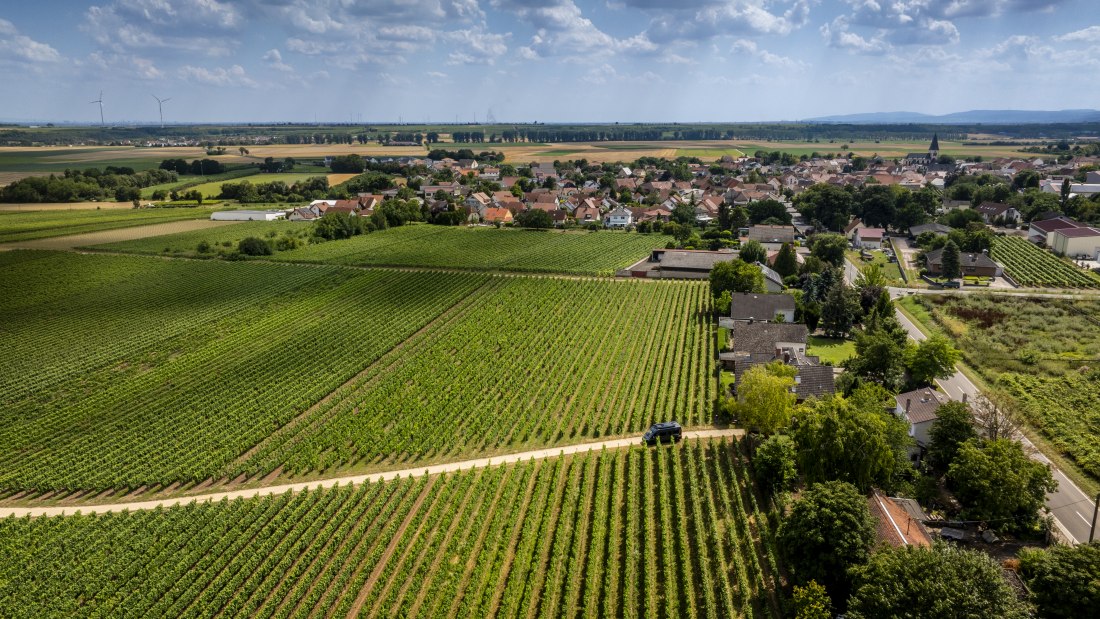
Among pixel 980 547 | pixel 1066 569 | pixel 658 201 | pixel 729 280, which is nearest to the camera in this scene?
pixel 1066 569

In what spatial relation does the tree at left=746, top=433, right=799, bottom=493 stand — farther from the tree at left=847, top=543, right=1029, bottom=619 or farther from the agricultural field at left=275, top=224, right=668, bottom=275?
the agricultural field at left=275, top=224, right=668, bottom=275

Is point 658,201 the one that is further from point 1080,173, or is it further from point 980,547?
point 980,547

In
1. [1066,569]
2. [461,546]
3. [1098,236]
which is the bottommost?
[461,546]

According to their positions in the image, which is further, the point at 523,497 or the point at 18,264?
the point at 18,264

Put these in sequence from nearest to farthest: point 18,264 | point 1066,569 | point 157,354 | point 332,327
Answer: point 1066,569 → point 157,354 → point 332,327 → point 18,264

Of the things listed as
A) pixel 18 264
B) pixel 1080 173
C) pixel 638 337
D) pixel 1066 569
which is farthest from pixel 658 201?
pixel 1066 569

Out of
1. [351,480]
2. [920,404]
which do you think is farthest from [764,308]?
[351,480]

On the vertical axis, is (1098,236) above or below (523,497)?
above
